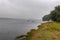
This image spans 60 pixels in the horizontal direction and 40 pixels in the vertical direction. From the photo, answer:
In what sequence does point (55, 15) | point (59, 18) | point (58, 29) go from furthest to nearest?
point (55, 15) < point (59, 18) < point (58, 29)

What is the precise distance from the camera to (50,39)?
3491 cm

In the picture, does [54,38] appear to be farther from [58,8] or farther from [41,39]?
[58,8]

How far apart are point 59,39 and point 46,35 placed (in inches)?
125

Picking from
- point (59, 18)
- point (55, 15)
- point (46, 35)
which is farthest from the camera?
point (55, 15)

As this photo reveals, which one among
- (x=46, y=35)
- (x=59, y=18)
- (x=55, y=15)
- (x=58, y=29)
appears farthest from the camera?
(x=55, y=15)

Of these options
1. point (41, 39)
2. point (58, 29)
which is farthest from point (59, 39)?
point (58, 29)

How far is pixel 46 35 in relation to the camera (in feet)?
123

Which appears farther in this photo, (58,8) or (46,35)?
(58,8)

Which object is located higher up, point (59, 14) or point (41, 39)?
point (59, 14)

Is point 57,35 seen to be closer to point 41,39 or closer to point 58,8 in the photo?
point 41,39

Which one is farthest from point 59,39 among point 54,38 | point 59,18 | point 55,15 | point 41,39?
point 55,15

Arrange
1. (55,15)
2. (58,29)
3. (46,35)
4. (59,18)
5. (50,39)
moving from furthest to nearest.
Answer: (55,15)
(59,18)
(58,29)
(46,35)
(50,39)

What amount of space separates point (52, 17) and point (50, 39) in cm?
3523

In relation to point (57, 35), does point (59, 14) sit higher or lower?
higher
